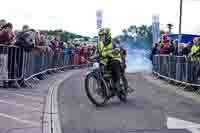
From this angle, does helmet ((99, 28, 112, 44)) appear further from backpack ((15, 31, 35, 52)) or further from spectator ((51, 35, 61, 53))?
spectator ((51, 35, 61, 53))

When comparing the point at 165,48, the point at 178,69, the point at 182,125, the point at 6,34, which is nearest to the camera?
the point at 182,125

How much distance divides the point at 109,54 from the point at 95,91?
1.03 meters

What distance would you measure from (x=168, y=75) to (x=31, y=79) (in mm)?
5484

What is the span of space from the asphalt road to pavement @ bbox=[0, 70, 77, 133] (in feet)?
1.55

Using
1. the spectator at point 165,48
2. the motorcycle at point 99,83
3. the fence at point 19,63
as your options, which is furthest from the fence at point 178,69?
the fence at point 19,63

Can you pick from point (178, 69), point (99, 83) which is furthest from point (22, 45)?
point (178, 69)

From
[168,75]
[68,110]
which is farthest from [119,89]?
[168,75]

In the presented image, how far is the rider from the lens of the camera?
11352 mm

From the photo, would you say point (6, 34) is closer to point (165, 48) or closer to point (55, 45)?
point (165, 48)

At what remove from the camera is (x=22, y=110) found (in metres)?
9.95

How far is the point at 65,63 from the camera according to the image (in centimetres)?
2761

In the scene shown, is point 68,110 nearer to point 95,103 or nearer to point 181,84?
point 95,103

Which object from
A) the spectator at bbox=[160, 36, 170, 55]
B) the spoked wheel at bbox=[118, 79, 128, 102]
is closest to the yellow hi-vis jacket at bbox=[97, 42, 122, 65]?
the spoked wheel at bbox=[118, 79, 128, 102]

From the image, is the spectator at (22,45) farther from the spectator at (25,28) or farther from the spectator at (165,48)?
the spectator at (165,48)
